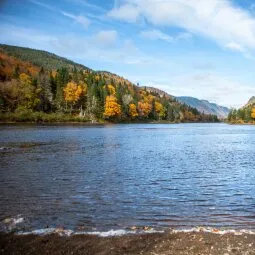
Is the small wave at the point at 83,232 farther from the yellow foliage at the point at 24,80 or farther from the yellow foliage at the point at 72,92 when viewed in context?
the yellow foliage at the point at 72,92

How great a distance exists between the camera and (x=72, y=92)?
180625mm

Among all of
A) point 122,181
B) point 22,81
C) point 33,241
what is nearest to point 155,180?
point 122,181

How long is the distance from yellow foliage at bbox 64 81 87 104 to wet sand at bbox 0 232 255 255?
16377 cm

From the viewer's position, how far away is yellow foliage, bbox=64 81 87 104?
177 meters

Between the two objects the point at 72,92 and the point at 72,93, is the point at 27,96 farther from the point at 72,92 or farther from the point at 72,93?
the point at 72,92

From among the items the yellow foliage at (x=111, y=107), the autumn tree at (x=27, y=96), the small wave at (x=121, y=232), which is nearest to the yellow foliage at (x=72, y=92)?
the yellow foliage at (x=111, y=107)

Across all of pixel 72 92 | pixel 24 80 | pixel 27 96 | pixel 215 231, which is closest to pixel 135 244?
pixel 215 231

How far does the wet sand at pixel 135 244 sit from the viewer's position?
12922mm

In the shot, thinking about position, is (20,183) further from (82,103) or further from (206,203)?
(82,103)

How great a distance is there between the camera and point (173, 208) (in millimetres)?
20516

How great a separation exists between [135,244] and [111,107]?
592 feet

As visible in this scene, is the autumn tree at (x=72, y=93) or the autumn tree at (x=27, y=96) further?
the autumn tree at (x=72, y=93)

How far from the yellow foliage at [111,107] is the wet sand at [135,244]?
17512cm

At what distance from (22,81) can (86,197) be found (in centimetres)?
14418
